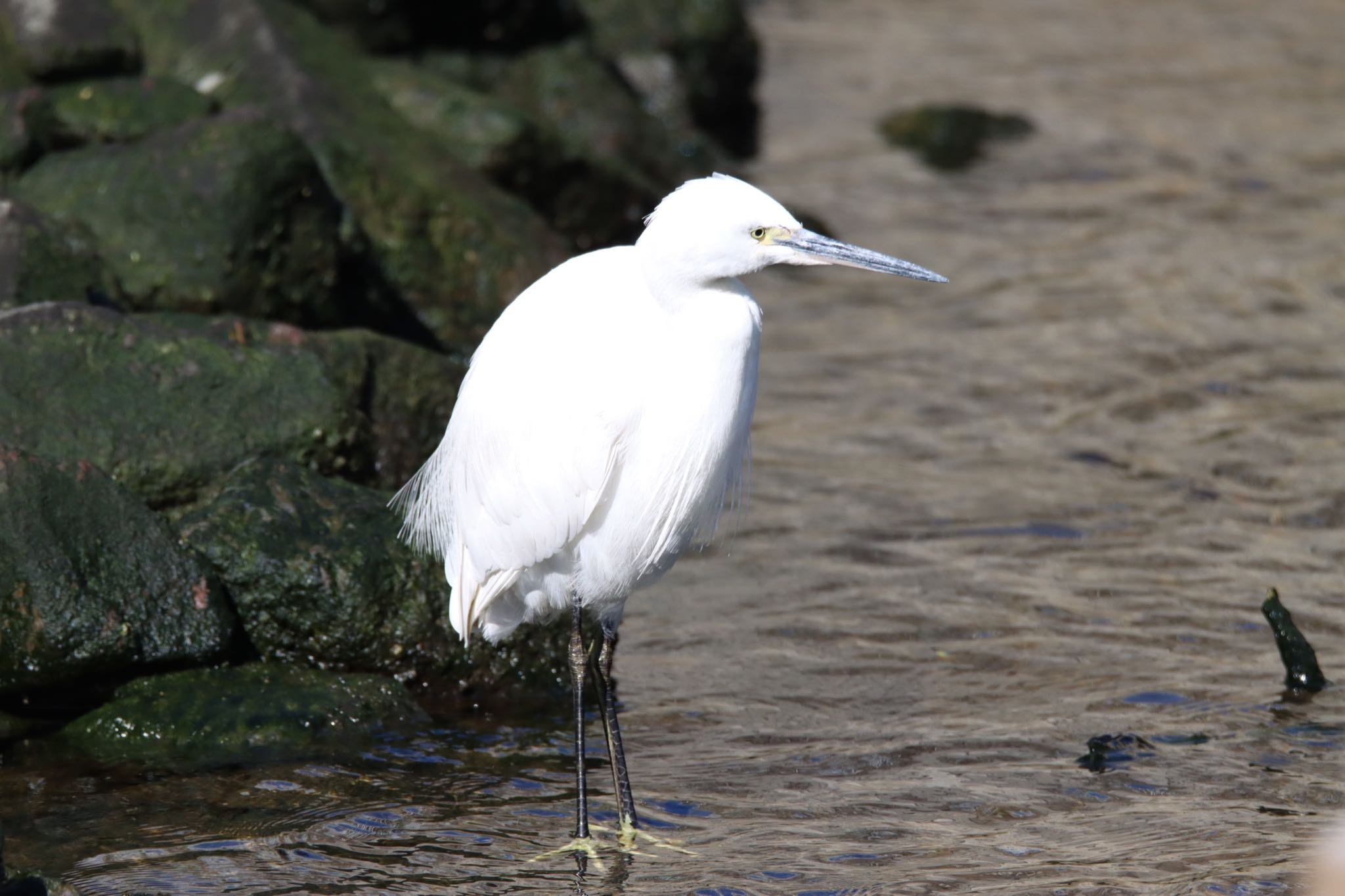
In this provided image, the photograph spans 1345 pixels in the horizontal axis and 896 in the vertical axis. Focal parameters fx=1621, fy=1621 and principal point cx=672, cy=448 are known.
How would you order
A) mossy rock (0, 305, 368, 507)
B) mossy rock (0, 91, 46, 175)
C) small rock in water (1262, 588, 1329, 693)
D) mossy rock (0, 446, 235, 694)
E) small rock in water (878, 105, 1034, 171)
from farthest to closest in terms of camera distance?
small rock in water (878, 105, 1034, 171) < mossy rock (0, 91, 46, 175) < mossy rock (0, 305, 368, 507) < small rock in water (1262, 588, 1329, 693) < mossy rock (0, 446, 235, 694)

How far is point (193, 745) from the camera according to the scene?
516cm

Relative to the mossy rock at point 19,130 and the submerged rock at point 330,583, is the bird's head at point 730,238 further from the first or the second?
the mossy rock at point 19,130

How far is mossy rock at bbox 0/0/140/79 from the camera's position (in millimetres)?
8586

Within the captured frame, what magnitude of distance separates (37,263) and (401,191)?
90.2 inches

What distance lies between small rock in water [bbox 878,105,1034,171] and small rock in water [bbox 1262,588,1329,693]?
309 inches

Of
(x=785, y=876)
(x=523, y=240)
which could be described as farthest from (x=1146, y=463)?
(x=785, y=876)

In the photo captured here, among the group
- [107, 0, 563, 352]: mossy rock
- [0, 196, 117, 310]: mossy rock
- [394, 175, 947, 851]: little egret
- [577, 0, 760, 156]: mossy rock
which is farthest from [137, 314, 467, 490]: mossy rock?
[577, 0, 760, 156]: mossy rock

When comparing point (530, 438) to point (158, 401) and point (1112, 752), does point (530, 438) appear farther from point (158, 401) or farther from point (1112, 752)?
point (1112, 752)

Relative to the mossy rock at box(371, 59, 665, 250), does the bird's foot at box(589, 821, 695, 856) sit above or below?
below

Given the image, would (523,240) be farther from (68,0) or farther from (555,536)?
(555,536)

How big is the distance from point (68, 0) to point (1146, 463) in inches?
246

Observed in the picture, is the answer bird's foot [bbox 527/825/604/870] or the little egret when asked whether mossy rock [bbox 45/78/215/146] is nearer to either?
the little egret

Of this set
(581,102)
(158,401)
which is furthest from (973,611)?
(581,102)

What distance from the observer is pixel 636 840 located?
478 cm
